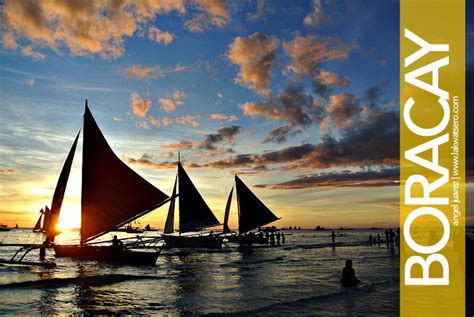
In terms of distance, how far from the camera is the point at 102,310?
1631cm

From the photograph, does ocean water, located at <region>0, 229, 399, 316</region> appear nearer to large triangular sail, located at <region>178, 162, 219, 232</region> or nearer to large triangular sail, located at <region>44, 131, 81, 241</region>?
large triangular sail, located at <region>44, 131, 81, 241</region>

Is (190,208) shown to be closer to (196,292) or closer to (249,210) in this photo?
(249,210)

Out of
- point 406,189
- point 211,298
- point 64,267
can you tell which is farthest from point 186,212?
point 406,189

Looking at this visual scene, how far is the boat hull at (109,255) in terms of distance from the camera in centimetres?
3228

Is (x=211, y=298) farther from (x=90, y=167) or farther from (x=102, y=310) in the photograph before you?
(x=90, y=167)

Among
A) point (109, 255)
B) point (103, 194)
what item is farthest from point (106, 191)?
point (109, 255)

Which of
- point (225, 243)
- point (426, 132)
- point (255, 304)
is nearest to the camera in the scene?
point (426, 132)

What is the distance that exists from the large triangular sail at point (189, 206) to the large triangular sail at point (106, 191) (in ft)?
72.3

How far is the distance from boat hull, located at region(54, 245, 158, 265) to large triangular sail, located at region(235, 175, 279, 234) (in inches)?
1169

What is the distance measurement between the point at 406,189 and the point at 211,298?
1049cm

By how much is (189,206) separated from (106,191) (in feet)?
80.0

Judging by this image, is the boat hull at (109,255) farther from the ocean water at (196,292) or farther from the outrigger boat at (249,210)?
the outrigger boat at (249,210)

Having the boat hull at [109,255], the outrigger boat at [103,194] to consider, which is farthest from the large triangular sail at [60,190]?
the boat hull at [109,255]

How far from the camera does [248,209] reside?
207 ft
